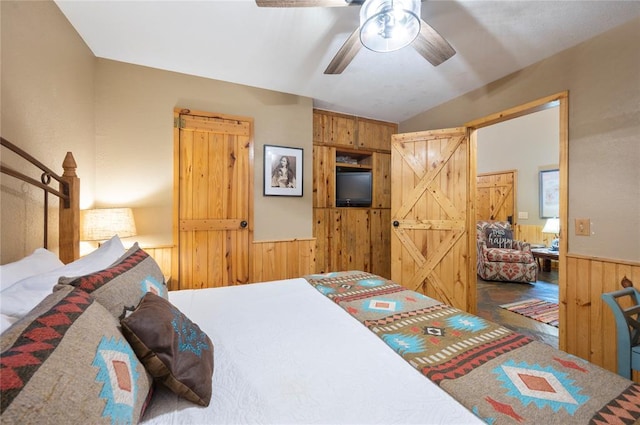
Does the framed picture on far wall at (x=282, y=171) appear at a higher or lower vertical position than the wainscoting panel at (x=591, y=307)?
higher

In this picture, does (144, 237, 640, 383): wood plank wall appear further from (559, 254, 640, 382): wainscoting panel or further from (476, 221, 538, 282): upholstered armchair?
(476, 221, 538, 282): upholstered armchair

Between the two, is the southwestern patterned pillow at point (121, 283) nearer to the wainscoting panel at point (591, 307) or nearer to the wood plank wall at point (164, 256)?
the wood plank wall at point (164, 256)

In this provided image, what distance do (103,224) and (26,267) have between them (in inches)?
38.1

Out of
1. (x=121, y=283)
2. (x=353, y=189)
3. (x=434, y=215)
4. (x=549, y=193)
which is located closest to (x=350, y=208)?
(x=353, y=189)

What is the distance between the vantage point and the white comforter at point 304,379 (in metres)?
0.71

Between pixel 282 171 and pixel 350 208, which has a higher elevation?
pixel 282 171

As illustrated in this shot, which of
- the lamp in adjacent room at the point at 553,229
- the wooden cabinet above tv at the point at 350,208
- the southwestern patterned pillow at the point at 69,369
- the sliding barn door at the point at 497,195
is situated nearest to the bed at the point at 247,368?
the southwestern patterned pillow at the point at 69,369

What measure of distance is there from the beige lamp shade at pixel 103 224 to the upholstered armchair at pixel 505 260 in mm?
4921

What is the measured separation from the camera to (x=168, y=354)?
735 mm

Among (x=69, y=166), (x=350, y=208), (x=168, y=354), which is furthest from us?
(x=350, y=208)

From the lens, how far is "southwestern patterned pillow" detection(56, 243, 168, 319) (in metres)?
0.79

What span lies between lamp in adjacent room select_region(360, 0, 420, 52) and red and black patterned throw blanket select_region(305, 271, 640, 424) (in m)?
1.53

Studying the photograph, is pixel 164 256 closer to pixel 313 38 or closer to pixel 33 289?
pixel 33 289

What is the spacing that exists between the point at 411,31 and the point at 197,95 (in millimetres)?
2079
